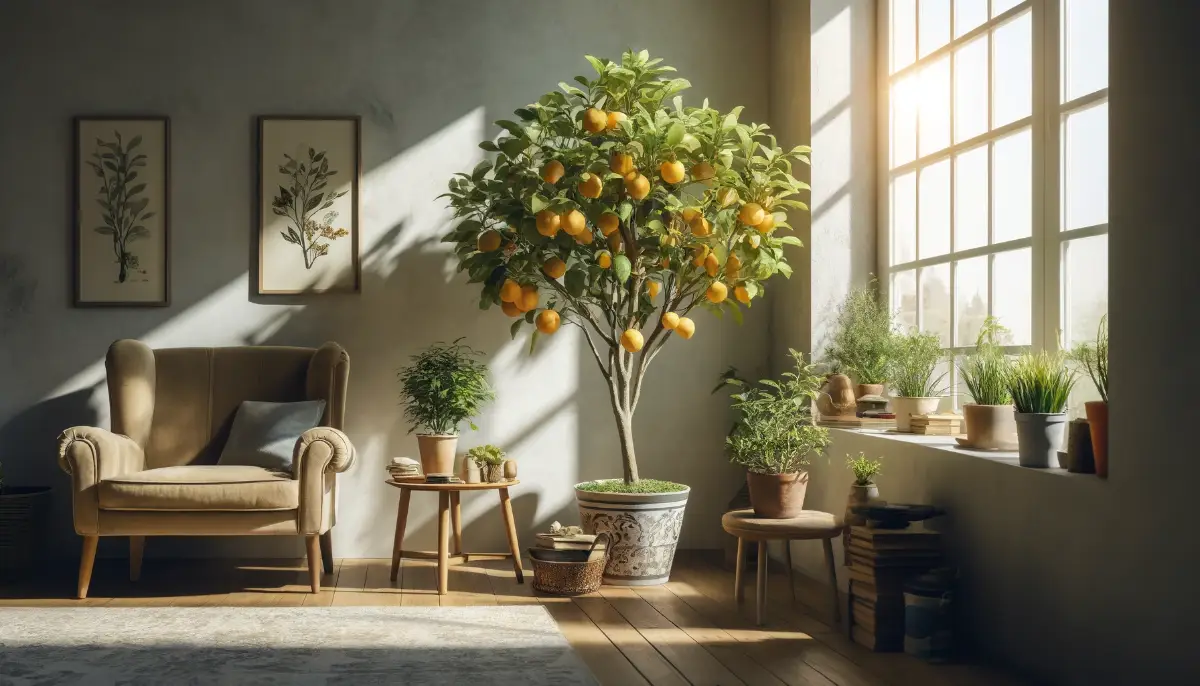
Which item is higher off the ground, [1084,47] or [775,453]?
[1084,47]

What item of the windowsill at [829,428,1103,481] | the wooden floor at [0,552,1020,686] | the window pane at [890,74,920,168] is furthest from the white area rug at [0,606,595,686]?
the window pane at [890,74,920,168]

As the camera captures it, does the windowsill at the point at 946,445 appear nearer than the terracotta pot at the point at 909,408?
Yes

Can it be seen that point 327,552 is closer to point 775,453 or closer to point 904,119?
point 775,453

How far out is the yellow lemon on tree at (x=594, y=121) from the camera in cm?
374

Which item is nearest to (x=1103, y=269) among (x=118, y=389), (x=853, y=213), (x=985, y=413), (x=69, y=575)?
(x=985, y=413)

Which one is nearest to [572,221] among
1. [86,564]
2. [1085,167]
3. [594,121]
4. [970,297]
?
[594,121]

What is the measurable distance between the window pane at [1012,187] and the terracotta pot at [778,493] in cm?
103

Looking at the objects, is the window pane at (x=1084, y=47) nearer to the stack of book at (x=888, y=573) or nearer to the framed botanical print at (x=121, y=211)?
the stack of book at (x=888, y=573)

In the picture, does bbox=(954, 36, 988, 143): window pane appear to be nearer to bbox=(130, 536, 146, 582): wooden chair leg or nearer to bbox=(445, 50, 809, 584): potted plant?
bbox=(445, 50, 809, 584): potted plant

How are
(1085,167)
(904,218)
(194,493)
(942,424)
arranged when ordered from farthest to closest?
(904,218), (194,493), (942,424), (1085,167)

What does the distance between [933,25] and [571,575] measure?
2.46 m

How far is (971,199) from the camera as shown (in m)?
3.66

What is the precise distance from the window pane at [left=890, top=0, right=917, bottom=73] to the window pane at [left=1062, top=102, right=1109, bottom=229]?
1173 millimetres

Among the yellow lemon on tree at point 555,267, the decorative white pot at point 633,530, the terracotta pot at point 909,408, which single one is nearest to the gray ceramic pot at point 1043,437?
the terracotta pot at point 909,408
